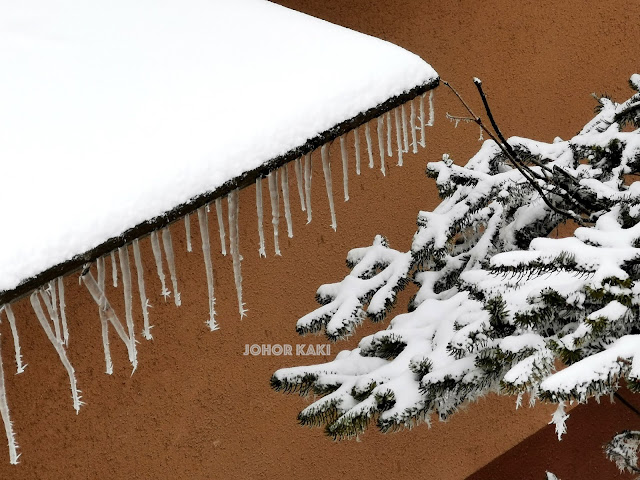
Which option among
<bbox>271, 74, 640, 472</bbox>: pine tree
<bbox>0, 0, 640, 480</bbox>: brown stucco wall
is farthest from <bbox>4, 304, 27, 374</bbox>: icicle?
<bbox>0, 0, 640, 480</bbox>: brown stucco wall

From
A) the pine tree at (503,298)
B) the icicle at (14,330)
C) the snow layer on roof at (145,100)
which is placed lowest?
the pine tree at (503,298)

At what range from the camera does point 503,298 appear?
1.40 metres

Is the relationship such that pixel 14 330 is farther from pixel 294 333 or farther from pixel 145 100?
pixel 294 333

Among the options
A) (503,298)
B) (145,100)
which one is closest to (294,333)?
(503,298)

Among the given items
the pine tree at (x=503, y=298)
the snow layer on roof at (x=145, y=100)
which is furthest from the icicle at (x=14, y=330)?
the pine tree at (x=503, y=298)

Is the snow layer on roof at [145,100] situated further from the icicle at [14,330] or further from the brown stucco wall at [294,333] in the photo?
the brown stucco wall at [294,333]

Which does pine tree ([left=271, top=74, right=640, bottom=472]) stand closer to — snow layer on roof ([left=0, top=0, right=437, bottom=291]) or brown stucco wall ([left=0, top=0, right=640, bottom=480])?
snow layer on roof ([left=0, top=0, right=437, bottom=291])

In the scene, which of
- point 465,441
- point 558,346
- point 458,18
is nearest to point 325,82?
point 558,346

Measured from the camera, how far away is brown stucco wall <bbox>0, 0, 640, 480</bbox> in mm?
2590

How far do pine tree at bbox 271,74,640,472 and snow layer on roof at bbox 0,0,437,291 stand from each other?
358mm

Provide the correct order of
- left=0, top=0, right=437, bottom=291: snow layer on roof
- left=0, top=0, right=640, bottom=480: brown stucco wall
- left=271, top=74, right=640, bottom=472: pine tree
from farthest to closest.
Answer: left=0, top=0, right=640, bottom=480: brown stucco wall → left=271, top=74, right=640, bottom=472: pine tree → left=0, top=0, right=437, bottom=291: snow layer on roof

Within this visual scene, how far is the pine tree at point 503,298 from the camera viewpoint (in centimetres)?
123

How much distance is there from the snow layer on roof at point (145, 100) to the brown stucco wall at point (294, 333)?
50.6 inches

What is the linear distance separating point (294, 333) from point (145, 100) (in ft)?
6.34
